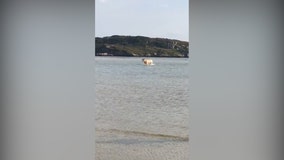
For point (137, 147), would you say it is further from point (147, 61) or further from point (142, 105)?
point (147, 61)

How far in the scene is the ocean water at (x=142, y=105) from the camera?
432cm

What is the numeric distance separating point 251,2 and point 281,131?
33.8 inches

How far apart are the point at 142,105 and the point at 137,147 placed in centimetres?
65

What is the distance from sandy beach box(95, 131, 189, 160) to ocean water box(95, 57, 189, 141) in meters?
0.05

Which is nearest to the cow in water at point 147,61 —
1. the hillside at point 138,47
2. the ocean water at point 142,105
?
the hillside at point 138,47

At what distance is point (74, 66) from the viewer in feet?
7.77

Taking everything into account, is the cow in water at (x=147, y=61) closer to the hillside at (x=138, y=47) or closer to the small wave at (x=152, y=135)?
the hillside at (x=138, y=47)

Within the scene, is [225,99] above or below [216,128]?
above

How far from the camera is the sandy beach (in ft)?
13.3

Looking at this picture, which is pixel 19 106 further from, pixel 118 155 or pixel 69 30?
pixel 118 155

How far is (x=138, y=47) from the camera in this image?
356 cm

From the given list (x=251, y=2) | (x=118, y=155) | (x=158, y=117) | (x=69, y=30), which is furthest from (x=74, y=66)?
(x=158, y=117)

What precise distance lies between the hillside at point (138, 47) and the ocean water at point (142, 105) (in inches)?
20.3

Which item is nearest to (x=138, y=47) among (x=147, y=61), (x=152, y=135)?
(x=147, y=61)
